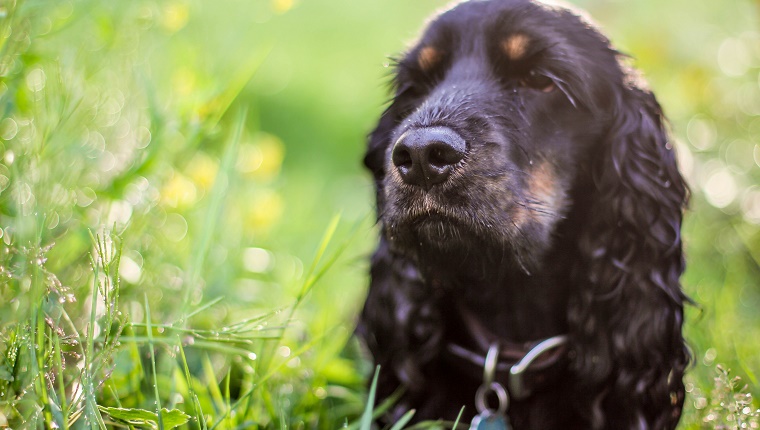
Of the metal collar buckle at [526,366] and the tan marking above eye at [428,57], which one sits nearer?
the metal collar buckle at [526,366]

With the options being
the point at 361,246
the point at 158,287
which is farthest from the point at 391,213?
the point at 361,246

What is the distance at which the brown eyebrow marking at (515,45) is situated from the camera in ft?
6.60

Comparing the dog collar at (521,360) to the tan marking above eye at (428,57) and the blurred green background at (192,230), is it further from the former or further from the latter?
the tan marking above eye at (428,57)

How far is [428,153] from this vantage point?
1738 millimetres

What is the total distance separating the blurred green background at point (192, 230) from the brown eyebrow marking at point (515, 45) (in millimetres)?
472

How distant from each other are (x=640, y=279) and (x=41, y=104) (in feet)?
5.95

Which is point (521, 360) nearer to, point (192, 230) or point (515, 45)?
point (515, 45)

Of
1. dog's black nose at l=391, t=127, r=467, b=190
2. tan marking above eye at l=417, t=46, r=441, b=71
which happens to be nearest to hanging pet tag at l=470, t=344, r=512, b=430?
dog's black nose at l=391, t=127, r=467, b=190

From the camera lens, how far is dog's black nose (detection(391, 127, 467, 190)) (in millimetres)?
1726

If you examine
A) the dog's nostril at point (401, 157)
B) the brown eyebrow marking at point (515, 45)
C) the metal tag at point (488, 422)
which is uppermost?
the brown eyebrow marking at point (515, 45)

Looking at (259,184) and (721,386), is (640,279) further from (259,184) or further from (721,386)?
(259,184)

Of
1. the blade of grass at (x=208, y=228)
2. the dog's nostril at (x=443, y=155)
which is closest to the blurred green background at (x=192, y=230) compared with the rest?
the blade of grass at (x=208, y=228)

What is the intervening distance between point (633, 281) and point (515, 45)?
77 centimetres

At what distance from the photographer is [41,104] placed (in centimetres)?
201
